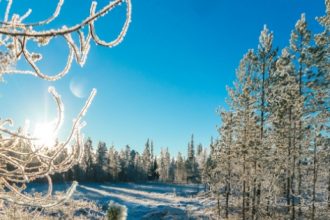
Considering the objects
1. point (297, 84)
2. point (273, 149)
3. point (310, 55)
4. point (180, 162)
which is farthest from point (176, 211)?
point (180, 162)

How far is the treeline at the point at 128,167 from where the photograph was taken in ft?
269

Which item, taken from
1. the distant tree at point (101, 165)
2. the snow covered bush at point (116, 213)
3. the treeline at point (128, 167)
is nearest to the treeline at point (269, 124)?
the snow covered bush at point (116, 213)

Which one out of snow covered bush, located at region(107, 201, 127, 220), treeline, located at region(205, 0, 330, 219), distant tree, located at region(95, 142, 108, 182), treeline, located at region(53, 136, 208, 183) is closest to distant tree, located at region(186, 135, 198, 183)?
treeline, located at region(53, 136, 208, 183)

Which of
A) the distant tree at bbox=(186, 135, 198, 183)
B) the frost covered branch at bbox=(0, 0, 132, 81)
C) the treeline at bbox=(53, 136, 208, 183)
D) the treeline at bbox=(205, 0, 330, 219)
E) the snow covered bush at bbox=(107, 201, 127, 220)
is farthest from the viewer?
the distant tree at bbox=(186, 135, 198, 183)

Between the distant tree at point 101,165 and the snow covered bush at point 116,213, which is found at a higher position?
the snow covered bush at point 116,213

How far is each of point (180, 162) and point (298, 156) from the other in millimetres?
75427

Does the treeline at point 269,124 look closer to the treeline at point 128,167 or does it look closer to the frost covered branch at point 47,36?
the frost covered branch at point 47,36

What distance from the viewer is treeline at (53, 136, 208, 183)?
8194cm

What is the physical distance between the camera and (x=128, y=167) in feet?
301

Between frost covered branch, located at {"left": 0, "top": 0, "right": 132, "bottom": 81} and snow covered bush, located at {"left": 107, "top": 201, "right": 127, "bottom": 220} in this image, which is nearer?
frost covered branch, located at {"left": 0, "top": 0, "right": 132, "bottom": 81}

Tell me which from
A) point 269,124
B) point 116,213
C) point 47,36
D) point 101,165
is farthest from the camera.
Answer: point 101,165

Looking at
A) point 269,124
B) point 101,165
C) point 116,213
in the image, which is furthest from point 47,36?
point 101,165

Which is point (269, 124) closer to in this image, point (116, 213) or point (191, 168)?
point (116, 213)

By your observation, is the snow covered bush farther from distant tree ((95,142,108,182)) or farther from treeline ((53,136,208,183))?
distant tree ((95,142,108,182))
